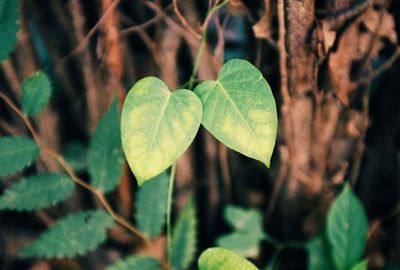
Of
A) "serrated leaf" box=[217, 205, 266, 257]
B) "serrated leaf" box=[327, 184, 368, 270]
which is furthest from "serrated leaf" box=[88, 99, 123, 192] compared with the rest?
"serrated leaf" box=[327, 184, 368, 270]

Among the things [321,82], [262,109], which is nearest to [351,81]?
[321,82]

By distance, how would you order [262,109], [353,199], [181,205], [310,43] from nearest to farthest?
[262,109], [310,43], [353,199], [181,205]

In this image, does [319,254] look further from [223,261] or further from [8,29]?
[8,29]

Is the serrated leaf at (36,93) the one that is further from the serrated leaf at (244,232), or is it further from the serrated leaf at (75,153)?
the serrated leaf at (244,232)

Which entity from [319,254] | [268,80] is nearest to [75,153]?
[268,80]

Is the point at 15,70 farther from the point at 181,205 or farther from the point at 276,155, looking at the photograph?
the point at 276,155
